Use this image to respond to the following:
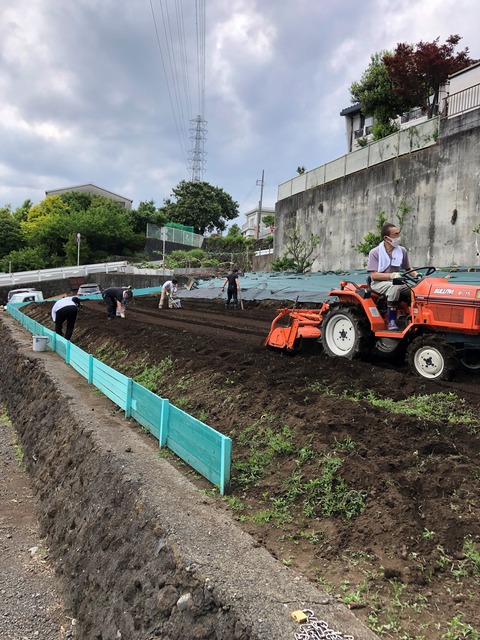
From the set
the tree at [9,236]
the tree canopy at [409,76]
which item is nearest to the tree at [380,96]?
the tree canopy at [409,76]

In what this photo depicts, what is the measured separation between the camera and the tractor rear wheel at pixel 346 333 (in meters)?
6.80

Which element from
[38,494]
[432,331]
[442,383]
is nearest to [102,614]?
[38,494]

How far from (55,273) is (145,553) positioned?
35.3 metres

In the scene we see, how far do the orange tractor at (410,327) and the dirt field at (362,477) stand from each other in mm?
301

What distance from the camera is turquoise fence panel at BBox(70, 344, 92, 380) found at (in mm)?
9105

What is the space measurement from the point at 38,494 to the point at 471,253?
1506 cm

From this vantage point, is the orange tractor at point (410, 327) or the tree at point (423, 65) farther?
the tree at point (423, 65)

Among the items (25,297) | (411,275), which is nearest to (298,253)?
(25,297)

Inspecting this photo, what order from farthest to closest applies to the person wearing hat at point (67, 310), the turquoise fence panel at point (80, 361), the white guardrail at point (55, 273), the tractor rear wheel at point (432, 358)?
the white guardrail at point (55, 273), the person wearing hat at point (67, 310), the turquoise fence panel at point (80, 361), the tractor rear wheel at point (432, 358)

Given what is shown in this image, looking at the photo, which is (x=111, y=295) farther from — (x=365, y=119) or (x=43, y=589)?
(x=365, y=119)

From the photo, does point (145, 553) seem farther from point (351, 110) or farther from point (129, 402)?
point (351, 110)

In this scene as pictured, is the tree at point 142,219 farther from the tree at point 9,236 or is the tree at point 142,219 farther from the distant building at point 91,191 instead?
the distant building at point 91,191

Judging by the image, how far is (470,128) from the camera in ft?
52.9

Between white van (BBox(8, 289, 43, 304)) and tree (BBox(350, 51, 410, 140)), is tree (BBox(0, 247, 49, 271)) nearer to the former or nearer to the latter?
white van (BBox(8, 289, 43, 304))
